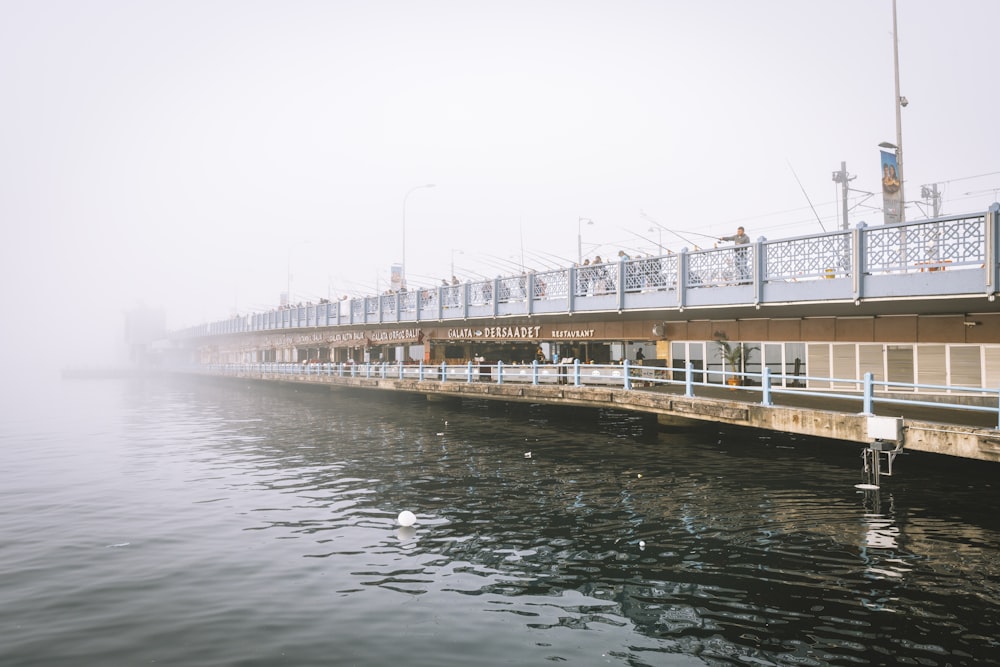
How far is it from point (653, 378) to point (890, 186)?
9.87 m

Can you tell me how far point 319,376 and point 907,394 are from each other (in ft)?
136

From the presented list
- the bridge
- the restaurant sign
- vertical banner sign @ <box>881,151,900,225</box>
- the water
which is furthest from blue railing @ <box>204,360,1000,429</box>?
vertical banner sign @ <box>881,151,900,225</box>

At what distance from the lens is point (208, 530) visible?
507 inches

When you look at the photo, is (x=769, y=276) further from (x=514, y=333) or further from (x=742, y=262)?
(x=514, y=333)

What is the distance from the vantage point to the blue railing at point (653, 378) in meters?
15.1

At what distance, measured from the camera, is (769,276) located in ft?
68.4

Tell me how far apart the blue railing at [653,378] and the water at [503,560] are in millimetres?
2155

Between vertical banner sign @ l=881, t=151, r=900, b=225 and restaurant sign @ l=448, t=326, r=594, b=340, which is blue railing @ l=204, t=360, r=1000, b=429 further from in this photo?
vertical banner sign @ l=881, t=151, r=900, b=225

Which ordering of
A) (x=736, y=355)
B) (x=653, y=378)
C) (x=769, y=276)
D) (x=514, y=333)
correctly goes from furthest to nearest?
(x=514, y=333) → (x=736, y=355) → (x=653, y=378) → (x=769, y=276)

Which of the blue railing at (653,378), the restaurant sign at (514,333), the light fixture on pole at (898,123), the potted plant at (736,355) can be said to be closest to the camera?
the blue railing at (653,378)

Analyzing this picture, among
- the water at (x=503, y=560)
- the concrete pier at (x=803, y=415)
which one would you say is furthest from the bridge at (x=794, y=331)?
the water at (x=503, y=560)

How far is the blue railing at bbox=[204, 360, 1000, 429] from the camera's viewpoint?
15094mm

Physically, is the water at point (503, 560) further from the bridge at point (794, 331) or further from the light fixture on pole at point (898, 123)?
the light fixture on pole at point (898, 123)

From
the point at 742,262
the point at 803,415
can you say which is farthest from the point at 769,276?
the point at 803,415
